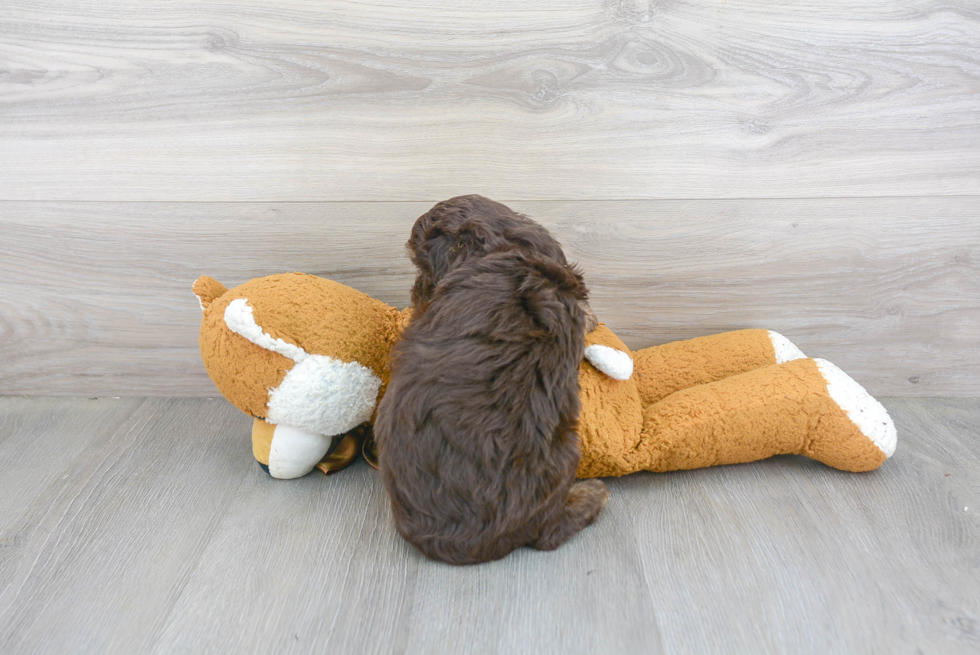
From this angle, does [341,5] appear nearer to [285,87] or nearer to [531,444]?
[285,87]

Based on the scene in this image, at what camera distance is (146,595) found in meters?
0.73

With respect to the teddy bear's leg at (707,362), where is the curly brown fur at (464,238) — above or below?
above

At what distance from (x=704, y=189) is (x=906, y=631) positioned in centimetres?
67

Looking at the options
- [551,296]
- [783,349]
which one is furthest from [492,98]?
[783,349]

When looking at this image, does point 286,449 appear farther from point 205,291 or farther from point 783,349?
point 783,349

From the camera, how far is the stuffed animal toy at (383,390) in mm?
834

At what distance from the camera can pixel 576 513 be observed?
804 millimetres

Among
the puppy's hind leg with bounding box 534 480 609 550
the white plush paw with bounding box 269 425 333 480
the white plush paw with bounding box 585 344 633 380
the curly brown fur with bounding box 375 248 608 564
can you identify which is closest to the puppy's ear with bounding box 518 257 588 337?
the curly brown fur with bounding box 375 248 608 564

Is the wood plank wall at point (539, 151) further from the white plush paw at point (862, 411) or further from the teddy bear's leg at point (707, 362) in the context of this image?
the white plush paw at point (862, 411)

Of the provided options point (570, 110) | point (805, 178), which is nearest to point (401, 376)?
point (570, 110)

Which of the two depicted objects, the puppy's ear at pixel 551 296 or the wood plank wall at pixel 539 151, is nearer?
the puppy's ear at pixel 551 296

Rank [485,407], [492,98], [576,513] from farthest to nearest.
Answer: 1. [492,98]
2. [576,513]
3. [485,407]

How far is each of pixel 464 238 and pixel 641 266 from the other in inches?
16.6

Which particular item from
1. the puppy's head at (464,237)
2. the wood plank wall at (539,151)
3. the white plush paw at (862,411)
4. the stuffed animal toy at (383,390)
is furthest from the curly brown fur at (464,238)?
the white plush paw at (862,411)
